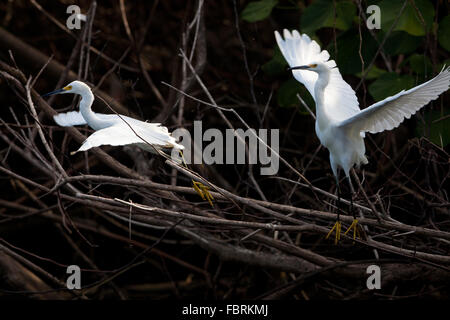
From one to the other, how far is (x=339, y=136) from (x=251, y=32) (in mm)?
909

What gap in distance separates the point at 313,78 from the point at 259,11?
494 mm

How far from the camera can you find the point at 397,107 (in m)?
1.45

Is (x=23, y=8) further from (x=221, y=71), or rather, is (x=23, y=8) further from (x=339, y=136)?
(x=339, y=136)

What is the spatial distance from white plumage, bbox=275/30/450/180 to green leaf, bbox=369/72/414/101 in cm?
16

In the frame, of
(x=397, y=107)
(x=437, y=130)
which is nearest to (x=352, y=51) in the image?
(x=437, y=130)

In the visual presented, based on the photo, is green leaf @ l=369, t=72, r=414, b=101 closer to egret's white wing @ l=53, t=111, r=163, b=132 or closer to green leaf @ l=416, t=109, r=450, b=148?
green leaf @ l=416, t=109, r=450, b=148

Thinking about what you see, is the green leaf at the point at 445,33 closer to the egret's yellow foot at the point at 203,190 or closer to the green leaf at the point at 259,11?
→ the green leaf at the point at 259,11

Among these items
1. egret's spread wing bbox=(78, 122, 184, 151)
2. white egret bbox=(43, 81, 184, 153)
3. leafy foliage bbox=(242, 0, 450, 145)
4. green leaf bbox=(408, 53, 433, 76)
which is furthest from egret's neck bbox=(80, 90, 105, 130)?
green leaf bbox=(408, 53, 433, 76)

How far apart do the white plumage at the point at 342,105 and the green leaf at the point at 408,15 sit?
23 centimetres

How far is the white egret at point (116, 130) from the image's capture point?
136cm

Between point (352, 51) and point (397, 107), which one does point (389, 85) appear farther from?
point (397, 107)

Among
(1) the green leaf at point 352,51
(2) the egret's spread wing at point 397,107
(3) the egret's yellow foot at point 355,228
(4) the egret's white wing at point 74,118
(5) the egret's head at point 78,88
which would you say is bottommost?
(3) the egret's yellow foot at point 355,228

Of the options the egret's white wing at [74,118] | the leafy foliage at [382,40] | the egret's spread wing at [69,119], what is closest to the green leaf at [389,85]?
the leafy foliage at [382,40]
